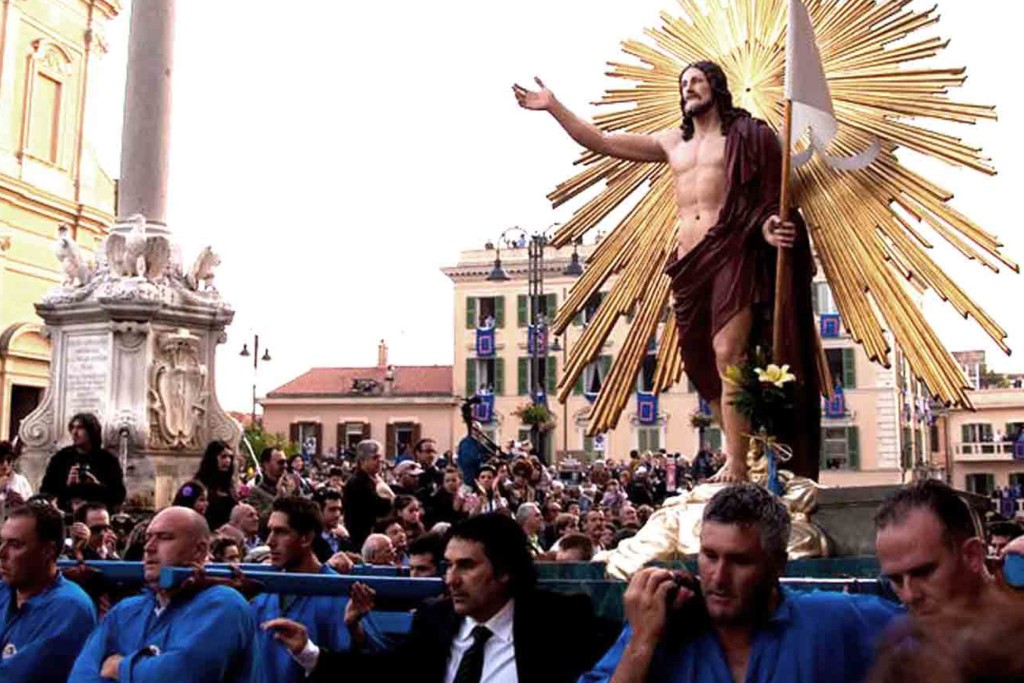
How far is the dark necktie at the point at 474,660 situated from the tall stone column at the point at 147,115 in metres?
11.5

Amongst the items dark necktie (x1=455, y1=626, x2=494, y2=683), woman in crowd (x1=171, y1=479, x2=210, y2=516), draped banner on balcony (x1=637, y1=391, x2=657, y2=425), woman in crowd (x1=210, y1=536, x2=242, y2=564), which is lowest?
dark necktie (x1=455, y1=626, x2=494, y2=683)

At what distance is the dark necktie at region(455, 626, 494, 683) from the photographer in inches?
141

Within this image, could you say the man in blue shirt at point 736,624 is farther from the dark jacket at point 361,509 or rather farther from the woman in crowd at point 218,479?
the woman in crowd at point 218,479

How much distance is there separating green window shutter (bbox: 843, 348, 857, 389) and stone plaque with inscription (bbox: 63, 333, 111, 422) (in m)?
40.1

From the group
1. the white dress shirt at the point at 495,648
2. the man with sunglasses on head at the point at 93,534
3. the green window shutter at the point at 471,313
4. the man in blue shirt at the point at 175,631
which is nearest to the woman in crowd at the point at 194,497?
the man with sunglasses on head at the point at 93,534

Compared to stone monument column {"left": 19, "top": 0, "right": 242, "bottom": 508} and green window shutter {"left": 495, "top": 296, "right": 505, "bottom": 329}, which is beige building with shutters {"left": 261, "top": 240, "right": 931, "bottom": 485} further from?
stone monument column {"left": 19, "top": 0, "right": 242, "bottom": 508}

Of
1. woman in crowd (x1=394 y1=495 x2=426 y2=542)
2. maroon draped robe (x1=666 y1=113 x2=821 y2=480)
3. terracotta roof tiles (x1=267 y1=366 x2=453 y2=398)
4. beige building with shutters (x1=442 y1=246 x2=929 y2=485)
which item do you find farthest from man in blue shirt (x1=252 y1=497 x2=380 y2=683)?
terracotta roof tiles (x1=267 y1=366 x2=453 y2=398)

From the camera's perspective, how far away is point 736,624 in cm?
288

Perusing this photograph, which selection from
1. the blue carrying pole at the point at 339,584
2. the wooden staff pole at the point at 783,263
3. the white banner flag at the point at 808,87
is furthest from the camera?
the white banner flag at the point at 808,87

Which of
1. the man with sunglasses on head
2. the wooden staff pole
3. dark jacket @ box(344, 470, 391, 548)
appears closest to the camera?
the wooden staff pole

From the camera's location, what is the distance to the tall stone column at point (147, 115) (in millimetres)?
14203

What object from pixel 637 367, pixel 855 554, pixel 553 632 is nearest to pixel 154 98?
pixel 637 367

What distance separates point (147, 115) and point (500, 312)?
39.7m

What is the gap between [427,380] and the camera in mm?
62094
